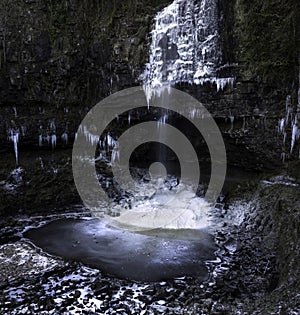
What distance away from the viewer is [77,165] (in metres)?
10.4

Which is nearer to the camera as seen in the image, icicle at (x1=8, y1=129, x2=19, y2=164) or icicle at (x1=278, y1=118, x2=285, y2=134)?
icicle at (x1=278, y1=118, x2=285, y2=134)

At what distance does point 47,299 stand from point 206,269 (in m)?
2.67

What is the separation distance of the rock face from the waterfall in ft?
0.63

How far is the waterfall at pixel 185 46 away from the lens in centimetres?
886

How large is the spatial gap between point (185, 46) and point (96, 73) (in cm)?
261

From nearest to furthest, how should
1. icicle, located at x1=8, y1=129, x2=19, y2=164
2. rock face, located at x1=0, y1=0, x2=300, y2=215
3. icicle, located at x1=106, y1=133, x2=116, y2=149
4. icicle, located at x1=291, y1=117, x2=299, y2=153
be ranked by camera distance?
icicle, located at x1=291, y1=117, x2=299, y2=153
rock face, located at x1=0, y1=0, x2=300, y2=215
icicle, located at x1=8, y1=129, x2=19, y2=164
icicle, located at x1=106, y1=133, x2=116, y2=149

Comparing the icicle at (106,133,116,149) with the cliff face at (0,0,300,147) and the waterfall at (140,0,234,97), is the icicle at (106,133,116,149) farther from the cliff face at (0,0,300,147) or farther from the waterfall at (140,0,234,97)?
the waterfall at (140,0,234,97)

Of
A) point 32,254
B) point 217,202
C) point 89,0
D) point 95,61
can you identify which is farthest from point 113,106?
point 32,254

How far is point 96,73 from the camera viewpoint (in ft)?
33.1

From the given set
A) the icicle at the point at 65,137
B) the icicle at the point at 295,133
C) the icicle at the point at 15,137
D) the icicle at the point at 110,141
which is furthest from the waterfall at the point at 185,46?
the icicle at the point at 15,137

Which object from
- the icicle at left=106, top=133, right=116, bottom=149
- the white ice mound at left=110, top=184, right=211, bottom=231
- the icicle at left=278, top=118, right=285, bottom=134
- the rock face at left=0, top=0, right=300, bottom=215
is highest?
the rock face at left=0, top=0, right=300, bottom=215

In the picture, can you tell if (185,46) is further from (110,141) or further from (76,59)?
(110,141)

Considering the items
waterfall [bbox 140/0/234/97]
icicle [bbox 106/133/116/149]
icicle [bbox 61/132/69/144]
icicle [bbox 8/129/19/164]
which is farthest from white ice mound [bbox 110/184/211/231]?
icicle [bbox 8/129/19/164]

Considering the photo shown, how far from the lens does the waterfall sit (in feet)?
29.1
